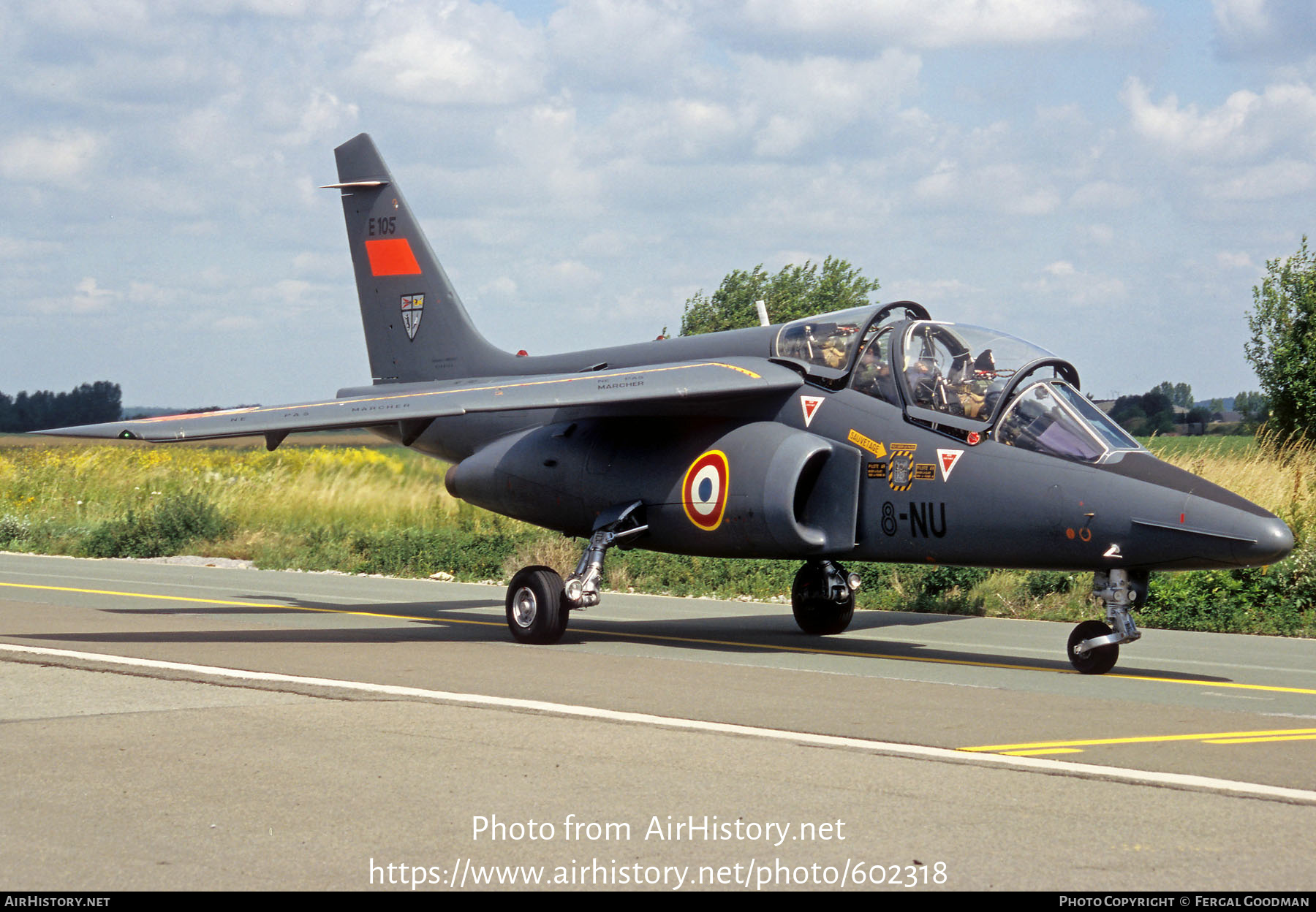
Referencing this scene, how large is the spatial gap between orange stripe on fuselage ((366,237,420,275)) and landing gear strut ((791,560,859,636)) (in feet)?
22.9

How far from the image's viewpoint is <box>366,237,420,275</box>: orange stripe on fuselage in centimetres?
1825

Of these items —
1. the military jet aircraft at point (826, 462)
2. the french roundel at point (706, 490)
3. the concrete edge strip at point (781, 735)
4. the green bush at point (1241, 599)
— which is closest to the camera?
the concrete edge strip at point (781, 735)

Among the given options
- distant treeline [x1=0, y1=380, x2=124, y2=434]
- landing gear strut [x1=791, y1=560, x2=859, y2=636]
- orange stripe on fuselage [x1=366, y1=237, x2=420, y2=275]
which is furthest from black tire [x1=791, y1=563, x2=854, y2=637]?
distant treeline [x1=0, y1=380, x2=124, y2=434]

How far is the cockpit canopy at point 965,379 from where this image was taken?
11.4 m

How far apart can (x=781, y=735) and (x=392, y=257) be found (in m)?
11.8

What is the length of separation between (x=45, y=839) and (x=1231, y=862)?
15.6ft

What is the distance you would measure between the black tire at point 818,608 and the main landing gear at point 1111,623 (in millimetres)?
3419

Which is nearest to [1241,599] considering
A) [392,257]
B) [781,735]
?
[781,735]

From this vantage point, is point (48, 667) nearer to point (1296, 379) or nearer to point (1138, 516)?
point (1138, 516)

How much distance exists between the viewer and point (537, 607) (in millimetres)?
13570

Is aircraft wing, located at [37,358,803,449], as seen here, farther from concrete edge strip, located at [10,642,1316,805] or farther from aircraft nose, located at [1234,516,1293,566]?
aircraft nose, located at [1234,516,1293,566]

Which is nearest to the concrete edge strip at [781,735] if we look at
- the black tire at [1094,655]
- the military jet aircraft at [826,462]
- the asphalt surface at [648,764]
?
the asphalt surface at [648,764]

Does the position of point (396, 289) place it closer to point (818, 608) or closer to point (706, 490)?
point (706, 490)

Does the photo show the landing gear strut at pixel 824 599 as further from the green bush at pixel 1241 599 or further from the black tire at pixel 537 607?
the green bush at pixel 1241 599
